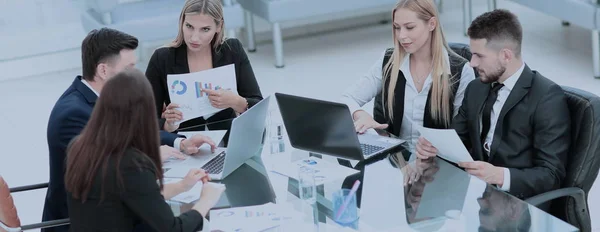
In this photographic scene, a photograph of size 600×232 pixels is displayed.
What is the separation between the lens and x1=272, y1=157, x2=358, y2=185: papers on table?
3217mm

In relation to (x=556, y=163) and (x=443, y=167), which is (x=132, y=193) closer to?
(x=443, y=167)

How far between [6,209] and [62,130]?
1.04ft


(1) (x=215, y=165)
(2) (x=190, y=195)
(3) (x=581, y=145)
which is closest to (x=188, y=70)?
(1) (x=215, y=165)

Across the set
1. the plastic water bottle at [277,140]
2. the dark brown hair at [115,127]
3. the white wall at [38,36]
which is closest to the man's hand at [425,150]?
the plastic water bottle at [277,140]

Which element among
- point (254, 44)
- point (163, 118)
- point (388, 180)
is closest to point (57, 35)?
point (254, 44)

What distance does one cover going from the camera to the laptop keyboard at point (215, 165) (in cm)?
334

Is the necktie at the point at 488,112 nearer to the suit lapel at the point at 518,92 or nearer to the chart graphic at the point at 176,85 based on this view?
the suit lapel at the point at 518,92

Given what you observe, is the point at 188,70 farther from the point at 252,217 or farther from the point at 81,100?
the point at 252,217

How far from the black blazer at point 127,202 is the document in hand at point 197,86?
114 centimetres

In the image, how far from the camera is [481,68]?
3312 mm

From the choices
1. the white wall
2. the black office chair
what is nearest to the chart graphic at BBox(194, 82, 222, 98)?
the black office chair

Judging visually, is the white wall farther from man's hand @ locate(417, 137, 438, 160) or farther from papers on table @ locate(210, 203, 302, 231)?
papers on table @ locate(210, 203, 302, 231)

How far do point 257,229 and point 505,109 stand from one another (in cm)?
101

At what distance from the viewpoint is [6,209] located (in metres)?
3.05
